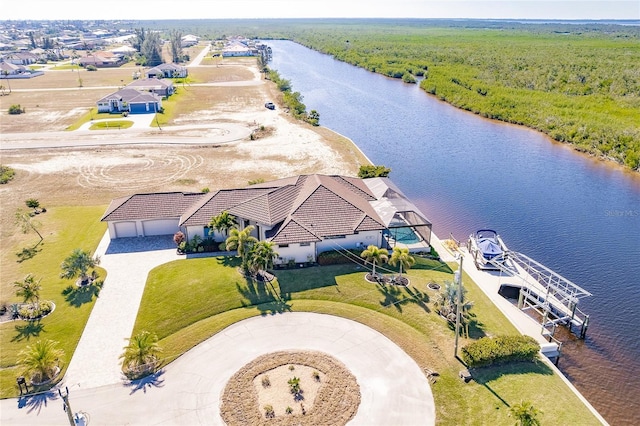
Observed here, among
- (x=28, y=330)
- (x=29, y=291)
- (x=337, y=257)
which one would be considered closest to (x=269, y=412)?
(x=337, y=257)

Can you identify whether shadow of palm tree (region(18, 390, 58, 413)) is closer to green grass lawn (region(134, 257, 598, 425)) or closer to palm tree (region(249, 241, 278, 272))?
green grass lawn (region(134, 257, 598, 425))

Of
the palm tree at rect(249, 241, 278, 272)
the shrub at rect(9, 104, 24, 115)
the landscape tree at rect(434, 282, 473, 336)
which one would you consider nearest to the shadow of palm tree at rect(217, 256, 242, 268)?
the palm tree at rect(249, 241, 278, 272)

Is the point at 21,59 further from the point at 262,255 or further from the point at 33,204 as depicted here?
the point at 262,255

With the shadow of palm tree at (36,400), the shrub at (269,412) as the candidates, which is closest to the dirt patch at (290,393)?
the shrub at (269,412)

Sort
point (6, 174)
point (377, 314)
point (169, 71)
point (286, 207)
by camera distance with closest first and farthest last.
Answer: point (377, 314) < point (286, 207) < point (6, 174) < point (169, 71)

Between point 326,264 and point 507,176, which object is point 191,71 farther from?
point 326,264

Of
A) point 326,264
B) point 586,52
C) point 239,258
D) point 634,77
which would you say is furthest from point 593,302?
point 586,52
